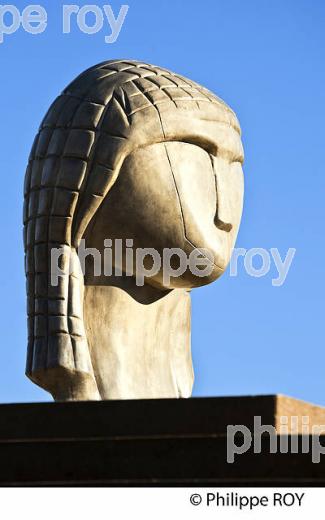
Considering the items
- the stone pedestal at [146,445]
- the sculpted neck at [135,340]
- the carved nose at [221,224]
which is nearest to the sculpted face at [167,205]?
the carved nose at [221,224]

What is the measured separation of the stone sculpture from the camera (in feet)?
33.7

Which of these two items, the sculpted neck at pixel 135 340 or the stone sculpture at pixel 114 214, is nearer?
the stone sculpture at pixel 114 214

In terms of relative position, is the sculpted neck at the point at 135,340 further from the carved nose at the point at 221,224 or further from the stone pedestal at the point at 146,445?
the stone pedestal at the point at 146,445

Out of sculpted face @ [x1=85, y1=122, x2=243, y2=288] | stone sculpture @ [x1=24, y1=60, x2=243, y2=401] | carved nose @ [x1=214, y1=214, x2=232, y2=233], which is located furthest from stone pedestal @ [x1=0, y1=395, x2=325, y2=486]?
carved nose @ [x1=214, y1=214, x2=232, y2=233]

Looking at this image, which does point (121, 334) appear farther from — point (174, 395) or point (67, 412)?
point (67, 412)

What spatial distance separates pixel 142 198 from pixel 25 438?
6.40 ft

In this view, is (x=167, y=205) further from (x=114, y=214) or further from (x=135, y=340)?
(x=135, y=340)

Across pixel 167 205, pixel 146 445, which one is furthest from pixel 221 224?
pixel 146 445

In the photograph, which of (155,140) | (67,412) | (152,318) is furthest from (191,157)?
(67,412)

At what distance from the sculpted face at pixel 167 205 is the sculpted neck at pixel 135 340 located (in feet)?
0.69

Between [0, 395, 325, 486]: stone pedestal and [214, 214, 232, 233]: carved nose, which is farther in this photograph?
[214, 214, 232, 233]: carved nose

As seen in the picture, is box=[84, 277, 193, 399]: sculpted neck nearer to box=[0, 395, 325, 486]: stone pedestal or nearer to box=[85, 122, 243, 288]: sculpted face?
box=[85, 122, 243, 288]: sculpted face

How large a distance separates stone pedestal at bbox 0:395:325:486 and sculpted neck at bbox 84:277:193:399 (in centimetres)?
107

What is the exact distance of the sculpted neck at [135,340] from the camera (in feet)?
34.2
